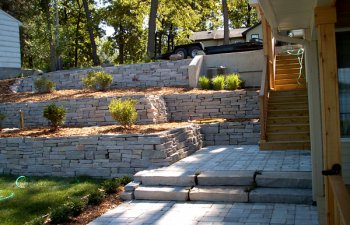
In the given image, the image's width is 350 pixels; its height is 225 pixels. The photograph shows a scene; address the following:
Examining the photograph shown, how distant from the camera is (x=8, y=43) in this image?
58.6ft

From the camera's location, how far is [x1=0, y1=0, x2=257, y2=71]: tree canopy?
20.1 metres

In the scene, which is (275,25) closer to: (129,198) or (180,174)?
(180,174)

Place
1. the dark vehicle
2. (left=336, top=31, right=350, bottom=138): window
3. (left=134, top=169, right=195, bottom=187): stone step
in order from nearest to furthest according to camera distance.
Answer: (left=336, top=31, right=350, bottom=138): window
(left=134, top=169, right=195, bottom=187): stone step
the dark vehicle

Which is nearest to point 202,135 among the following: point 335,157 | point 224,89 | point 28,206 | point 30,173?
point 224,89

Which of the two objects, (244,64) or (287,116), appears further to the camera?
(244,64)

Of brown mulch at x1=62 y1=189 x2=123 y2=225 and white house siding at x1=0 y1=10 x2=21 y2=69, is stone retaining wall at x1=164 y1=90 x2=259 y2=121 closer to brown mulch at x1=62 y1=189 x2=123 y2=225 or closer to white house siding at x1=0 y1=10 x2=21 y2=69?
brown mulch at x1=62 y1=189 x2=123 y2=225

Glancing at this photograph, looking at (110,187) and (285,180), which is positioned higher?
(285,180)

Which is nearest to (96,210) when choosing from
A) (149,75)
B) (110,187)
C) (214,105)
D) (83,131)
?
(110,187)

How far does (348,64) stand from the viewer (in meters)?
4.91

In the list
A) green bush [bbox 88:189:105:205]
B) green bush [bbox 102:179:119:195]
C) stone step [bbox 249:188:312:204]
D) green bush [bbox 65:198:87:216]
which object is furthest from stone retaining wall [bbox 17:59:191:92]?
green bush [bbox 65:198:87:216]

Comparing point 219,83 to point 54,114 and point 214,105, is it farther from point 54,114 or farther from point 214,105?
point 54,114

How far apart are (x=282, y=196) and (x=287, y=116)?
14.4ft

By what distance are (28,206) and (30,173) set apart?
8.33ft

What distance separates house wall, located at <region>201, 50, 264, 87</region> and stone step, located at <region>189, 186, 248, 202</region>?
24.7 feet
